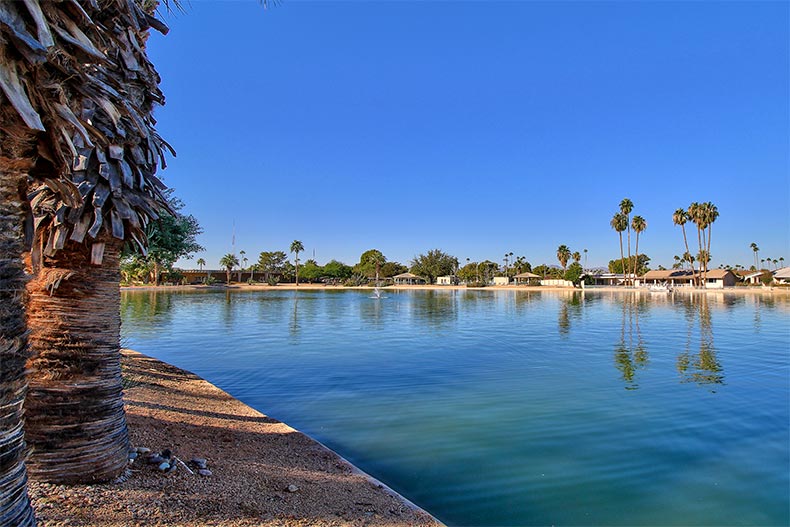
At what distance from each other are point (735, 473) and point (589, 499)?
8.40ft

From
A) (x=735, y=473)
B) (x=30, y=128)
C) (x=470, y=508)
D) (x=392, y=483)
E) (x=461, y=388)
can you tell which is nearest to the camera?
(x=30, y=128)

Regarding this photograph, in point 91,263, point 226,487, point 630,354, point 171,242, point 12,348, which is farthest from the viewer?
point 630,354

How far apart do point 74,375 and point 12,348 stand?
74.7 inches

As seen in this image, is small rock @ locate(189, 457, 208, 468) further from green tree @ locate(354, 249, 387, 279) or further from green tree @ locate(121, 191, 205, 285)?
green tree @ locate(354, 249, 387, 279)

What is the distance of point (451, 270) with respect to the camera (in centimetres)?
10081

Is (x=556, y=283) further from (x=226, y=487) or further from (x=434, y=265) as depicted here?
(x=226, y=487)

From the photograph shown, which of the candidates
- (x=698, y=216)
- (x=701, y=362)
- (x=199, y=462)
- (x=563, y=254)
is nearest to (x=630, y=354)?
(x=701, y=362)

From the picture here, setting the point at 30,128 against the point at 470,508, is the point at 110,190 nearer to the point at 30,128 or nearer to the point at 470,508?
the point at 30,128

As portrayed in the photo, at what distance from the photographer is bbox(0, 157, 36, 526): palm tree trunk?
2387mm

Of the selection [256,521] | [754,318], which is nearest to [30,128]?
[256,521]

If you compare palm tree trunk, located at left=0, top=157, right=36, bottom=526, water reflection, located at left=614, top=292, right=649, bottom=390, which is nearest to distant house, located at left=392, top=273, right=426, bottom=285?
water reflection, located at left=614, top=292, right=649, bottom=390

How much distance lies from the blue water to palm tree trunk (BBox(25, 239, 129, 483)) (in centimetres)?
348

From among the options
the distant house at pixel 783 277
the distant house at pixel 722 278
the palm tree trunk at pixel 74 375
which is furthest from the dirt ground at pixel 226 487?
the distant house at pixel 783 277

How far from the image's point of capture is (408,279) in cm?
9512
